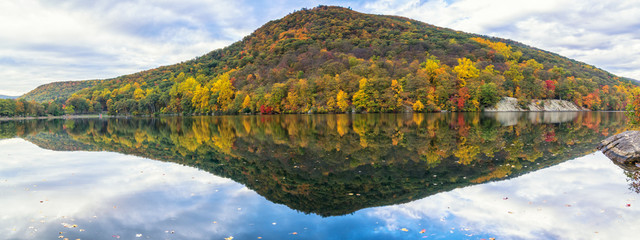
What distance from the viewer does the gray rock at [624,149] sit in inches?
507

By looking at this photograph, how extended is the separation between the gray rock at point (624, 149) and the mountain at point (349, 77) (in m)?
63.3

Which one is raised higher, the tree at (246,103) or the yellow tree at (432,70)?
the yellow tree at (432,70)

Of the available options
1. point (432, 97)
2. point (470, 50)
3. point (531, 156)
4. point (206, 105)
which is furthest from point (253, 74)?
point (531, 156)

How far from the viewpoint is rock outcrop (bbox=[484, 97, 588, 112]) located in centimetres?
8794

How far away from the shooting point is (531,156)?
14.3 metres

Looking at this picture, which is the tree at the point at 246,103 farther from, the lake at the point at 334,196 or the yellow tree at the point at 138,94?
the lake at the point at 334,196

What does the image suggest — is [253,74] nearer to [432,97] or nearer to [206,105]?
[206,105]

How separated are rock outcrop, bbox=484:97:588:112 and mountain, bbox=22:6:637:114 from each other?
2.12 m

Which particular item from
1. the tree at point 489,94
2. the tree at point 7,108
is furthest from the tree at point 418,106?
the tree at point 7,108

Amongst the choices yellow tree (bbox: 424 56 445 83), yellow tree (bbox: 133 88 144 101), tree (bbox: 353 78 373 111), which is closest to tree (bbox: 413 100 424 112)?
tree (bbox: 353 78 373 111)

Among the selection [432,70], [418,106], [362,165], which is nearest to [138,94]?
[418,106]

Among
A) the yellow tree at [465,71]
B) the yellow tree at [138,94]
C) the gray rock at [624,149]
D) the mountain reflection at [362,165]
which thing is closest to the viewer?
the mountain reflection at [362,165]

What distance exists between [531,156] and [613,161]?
2960mm

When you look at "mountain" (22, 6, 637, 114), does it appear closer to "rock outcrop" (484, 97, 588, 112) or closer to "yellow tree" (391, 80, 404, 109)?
"yellow tree" (391, 80, 404, 109)
